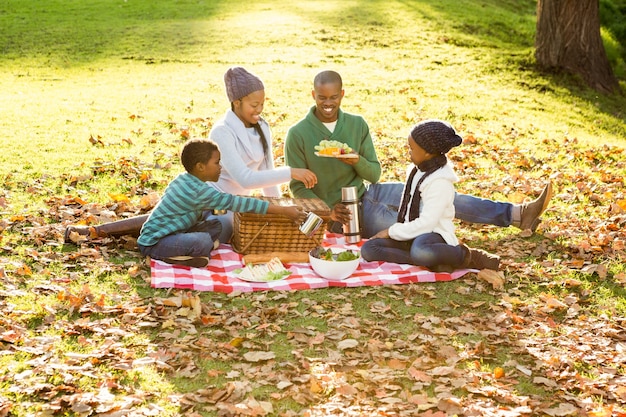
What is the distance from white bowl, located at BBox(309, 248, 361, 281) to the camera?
6.06 metres

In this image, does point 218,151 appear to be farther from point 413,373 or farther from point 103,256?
point 413,373

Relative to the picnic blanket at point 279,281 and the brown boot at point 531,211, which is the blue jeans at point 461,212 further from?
the picnic blanket at point 279,281

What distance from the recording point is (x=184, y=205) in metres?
6.36

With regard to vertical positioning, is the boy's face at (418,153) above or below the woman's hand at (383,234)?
above

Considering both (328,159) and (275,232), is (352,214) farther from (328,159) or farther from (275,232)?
(275,232)

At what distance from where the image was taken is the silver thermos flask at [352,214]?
22.8 feet

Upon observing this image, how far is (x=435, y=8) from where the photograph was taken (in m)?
23.0

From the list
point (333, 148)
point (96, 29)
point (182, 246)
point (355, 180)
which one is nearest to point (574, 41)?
point (355, 180)

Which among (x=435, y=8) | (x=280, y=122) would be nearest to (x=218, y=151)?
(x=280, y=122)

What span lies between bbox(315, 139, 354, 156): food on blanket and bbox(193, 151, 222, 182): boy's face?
3.48 feet

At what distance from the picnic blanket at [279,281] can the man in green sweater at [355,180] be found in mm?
866

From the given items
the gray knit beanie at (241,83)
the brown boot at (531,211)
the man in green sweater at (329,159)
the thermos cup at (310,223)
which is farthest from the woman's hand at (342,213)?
the brown boot at (531,211)

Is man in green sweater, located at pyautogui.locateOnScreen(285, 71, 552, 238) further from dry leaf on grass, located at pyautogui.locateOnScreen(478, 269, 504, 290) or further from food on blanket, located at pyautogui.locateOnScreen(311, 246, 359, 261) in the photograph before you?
dry leaf on grass, located at pyautogui.locateOnScreen(478, 269, 504, 290)

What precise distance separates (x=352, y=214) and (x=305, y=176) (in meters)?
0.61
